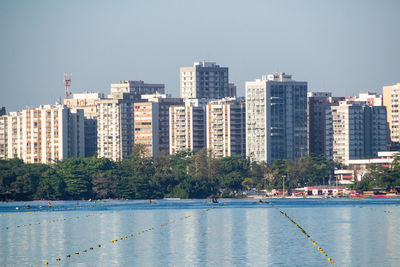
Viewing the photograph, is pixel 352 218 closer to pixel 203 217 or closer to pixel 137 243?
pixel 203 217

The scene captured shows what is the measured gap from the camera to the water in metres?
70.5

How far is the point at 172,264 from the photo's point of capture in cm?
6825

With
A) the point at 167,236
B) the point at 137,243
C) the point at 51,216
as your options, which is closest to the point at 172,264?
the point at 137,243

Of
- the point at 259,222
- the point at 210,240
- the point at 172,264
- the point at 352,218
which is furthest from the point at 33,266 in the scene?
the point at 352,218

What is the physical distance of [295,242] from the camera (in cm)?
8431

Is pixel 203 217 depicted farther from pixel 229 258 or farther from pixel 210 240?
pixel 229 258

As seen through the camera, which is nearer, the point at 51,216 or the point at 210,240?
the point at 210,240

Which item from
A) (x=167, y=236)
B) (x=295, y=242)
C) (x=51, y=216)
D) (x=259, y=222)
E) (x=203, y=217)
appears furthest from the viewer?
(x=51, y=216)

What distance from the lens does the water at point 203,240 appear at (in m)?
70.5

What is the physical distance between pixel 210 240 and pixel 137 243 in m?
6.95

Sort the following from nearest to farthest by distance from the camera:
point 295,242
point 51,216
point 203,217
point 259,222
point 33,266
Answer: point 33,266
point 295,242
point 259,222
point 203,217
point 51,216

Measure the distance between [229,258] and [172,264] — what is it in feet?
17.1

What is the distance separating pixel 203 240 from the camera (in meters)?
87.5

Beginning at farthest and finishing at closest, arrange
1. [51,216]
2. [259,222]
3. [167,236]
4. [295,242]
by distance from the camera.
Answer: [51,216] → [259,222] → [167,236] → [295,242]
